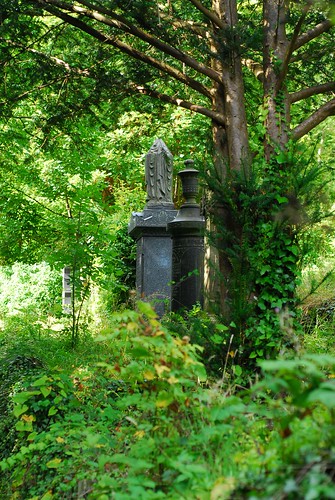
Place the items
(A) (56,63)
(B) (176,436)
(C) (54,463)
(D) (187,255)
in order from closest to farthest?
(B) (176,436) → (C) (54,463) → (A) (56,63) → (D) (187,255)

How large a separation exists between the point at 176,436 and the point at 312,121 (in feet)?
16.3

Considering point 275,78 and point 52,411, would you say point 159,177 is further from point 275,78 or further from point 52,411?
point 52,411

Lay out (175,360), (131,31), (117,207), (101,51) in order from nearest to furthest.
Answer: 1. (175,360)
2. (131,31)
3. (101,51)
4. (117,207)

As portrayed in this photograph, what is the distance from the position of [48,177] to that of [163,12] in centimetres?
805

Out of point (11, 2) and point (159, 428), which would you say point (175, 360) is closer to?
point (159, 428)

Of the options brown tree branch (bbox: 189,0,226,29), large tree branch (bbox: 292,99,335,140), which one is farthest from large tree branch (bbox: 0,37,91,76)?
large tree branch (bbox: 292,99,335,140)

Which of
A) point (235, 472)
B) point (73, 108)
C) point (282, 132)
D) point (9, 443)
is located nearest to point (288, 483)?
point (235, 472)

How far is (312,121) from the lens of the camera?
24.9ft

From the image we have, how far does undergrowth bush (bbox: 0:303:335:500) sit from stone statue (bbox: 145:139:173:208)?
550 centimetres

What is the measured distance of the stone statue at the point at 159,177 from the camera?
35.8ft

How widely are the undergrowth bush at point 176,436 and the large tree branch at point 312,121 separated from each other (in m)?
3.06

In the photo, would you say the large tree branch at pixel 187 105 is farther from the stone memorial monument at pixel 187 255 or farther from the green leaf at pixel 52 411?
the green leaf at pixel 52 411

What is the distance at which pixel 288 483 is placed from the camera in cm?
199

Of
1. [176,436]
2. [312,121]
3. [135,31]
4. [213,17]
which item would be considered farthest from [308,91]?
[176,436]
